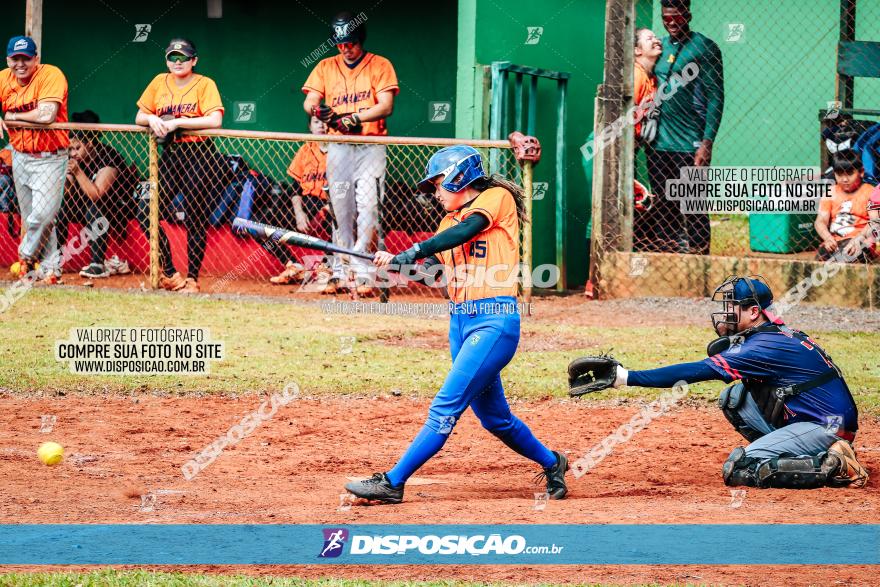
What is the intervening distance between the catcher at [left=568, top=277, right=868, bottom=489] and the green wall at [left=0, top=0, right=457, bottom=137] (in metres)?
9.19

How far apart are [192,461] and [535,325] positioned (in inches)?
192

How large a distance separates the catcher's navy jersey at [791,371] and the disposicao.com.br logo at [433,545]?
5.54ft

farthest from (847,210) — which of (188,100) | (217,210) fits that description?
(188,100)

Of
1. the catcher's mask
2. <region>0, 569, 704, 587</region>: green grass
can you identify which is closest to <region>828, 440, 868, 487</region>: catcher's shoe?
the catcher's mask

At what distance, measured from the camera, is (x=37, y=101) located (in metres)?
12.7

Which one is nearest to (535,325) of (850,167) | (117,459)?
(850,167)

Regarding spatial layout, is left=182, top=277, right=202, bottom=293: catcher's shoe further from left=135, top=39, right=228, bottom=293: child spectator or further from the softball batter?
the softball batter

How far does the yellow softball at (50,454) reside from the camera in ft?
23.4

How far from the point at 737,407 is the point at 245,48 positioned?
35.7 feet

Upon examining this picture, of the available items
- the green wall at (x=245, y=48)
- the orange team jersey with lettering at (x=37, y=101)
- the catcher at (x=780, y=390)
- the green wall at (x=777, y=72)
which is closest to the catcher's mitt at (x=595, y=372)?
the catcher at (x=780, y=390)

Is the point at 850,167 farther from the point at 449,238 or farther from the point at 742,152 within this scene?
the point at 449,238

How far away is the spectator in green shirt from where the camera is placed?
12.5 m

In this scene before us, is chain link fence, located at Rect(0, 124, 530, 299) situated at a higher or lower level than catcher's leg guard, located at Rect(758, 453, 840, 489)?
higher

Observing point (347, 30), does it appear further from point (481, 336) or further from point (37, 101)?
point (481, 336)
